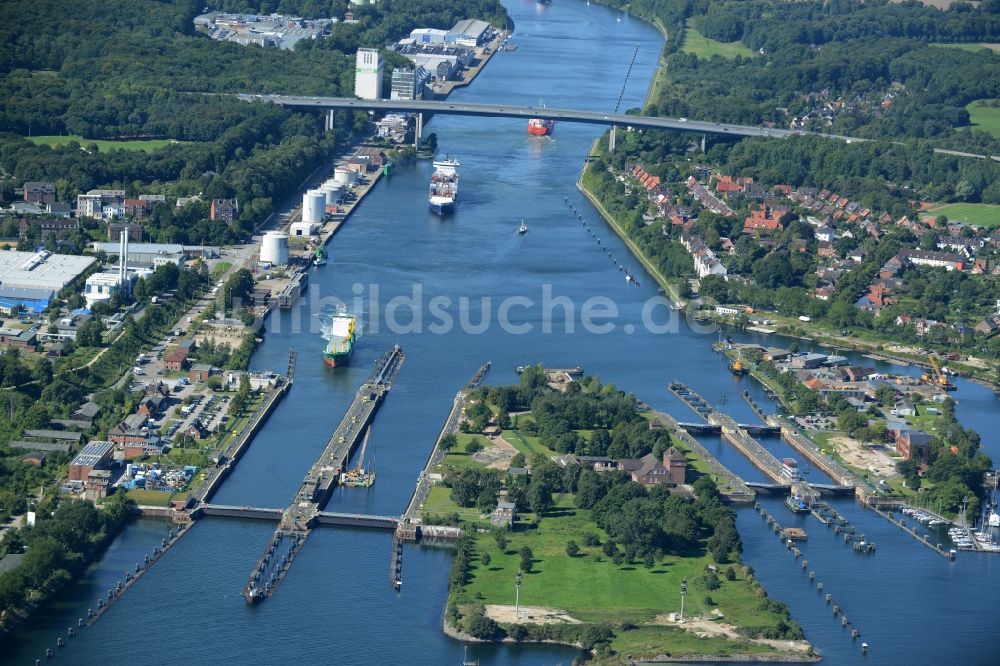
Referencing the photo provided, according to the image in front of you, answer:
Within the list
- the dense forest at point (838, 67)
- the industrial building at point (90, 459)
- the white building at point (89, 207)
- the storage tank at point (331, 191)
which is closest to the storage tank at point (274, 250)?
the white building at point (89, 207)

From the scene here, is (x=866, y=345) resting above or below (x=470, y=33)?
below

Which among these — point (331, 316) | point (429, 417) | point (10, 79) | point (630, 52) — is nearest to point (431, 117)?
point (10, 79)

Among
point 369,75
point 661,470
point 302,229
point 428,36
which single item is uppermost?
point 369,75

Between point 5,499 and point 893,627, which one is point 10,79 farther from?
point 893,627

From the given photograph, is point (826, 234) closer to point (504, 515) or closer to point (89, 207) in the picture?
point (89, 207)

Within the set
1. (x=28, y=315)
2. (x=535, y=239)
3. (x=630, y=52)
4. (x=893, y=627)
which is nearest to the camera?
(x=893, y=627)

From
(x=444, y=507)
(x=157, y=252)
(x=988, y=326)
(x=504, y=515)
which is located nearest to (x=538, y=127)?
(x=157, y=252)

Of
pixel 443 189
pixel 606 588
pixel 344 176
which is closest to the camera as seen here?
pixel 606 588
